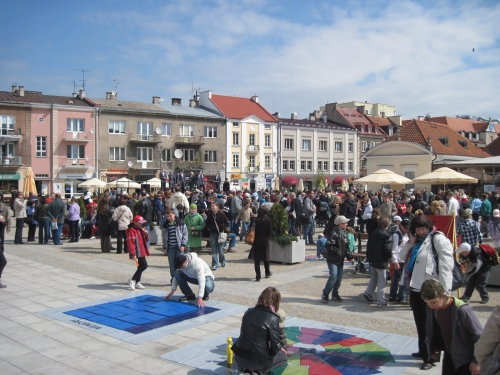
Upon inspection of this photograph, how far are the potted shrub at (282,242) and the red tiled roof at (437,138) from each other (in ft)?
107

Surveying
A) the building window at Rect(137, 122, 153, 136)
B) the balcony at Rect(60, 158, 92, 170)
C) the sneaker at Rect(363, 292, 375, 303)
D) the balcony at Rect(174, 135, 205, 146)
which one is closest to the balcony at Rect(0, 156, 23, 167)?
the balcony at Rect(60, 158, 92, 170)

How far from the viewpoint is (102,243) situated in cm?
1598

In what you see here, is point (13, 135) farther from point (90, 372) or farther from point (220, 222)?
point (90, 372)

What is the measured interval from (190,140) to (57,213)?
118 feet

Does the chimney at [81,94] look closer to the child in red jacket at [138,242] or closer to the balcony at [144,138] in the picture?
the balcony at [144,138]

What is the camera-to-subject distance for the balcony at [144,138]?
4900 cm

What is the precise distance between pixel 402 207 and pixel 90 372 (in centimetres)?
1289

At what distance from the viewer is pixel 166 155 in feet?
170

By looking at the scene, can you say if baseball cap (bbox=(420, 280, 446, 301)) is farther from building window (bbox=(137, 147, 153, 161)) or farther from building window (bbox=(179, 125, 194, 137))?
building window (bbox=(179, 125, 194, 137))

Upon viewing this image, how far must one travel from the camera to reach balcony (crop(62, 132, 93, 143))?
46094 millimetres

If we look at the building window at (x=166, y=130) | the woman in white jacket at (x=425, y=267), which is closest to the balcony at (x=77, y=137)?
the building window at (x=166, y=130)

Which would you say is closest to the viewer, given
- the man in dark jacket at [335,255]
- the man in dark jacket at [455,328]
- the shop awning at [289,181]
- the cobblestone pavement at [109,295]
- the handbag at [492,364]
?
the handbag at [492,364]

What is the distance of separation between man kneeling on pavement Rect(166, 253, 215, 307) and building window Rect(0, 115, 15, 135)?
40332 millimetres

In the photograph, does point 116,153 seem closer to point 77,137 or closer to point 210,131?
point 77,137
